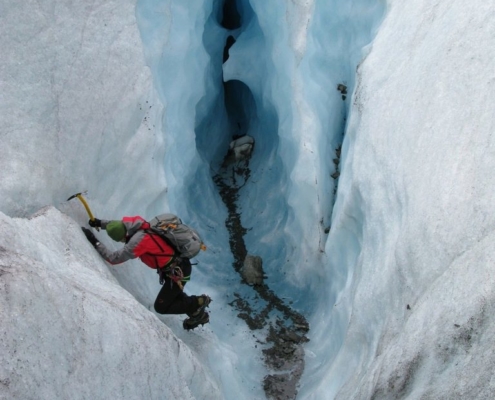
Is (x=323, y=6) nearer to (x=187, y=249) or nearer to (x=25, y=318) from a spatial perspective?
(x=187, y=249)

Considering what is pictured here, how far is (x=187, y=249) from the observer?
4.52 metres

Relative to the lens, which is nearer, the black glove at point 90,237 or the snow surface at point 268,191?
the snow surface at point 268,191

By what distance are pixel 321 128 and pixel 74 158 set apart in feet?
9.37

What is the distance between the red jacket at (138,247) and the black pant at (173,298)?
0.29 meters

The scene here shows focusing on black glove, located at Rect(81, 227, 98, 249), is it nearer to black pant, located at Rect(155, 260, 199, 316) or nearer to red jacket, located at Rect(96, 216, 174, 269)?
red jacket, located at Rect(96, 216, 174, 269)

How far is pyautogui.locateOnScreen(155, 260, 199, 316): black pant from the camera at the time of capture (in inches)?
186

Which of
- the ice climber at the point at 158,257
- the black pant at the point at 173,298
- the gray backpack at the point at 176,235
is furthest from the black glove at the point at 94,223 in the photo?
the black pant at the point at 173,298

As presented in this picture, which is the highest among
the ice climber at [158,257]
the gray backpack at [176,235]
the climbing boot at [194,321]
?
the gray backpack at [176,235]

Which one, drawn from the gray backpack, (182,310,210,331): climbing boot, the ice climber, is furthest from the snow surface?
the gray backpack

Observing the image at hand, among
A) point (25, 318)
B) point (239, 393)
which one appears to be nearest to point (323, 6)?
point (239, 393)

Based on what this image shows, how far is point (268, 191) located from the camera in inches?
287

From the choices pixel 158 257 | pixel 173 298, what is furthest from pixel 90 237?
pixel 173 298

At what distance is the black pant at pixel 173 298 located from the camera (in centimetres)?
473

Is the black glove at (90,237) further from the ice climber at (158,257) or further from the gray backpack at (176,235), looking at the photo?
the gray backpack at (176,235)
